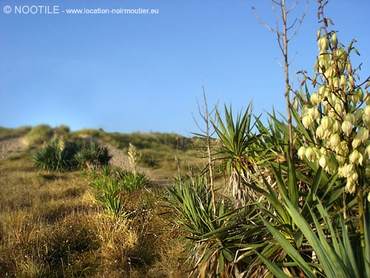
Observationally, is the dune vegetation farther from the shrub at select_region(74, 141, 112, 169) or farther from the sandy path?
the sandy path

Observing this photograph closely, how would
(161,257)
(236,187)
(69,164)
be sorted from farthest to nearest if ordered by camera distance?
(69,164)
(161,257)
(236,187)

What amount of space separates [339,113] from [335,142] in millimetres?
187

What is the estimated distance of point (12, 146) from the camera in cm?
2997

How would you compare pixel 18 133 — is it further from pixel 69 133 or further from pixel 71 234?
pixel 71 234

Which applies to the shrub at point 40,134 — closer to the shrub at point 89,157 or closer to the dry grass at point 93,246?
the shrub at point 89,157

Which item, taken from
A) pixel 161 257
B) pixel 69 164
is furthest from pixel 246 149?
pixel 69 164

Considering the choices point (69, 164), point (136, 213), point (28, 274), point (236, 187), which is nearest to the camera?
point (236, 187)

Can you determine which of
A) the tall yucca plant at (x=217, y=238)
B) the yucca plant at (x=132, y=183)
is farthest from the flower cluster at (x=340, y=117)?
the yucca plant at (x=132, y=183)

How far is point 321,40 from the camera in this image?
8.81ft

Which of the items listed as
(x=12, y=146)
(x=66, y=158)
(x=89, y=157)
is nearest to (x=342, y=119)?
(x=89, y=157)

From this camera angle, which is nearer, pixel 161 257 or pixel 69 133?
pixel 161 257

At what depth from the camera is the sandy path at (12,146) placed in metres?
28.1

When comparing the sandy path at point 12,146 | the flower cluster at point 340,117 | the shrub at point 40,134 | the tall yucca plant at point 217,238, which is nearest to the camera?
the flower cluster at point 340,117

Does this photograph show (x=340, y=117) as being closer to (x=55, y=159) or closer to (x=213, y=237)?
(x=213, y=237)
